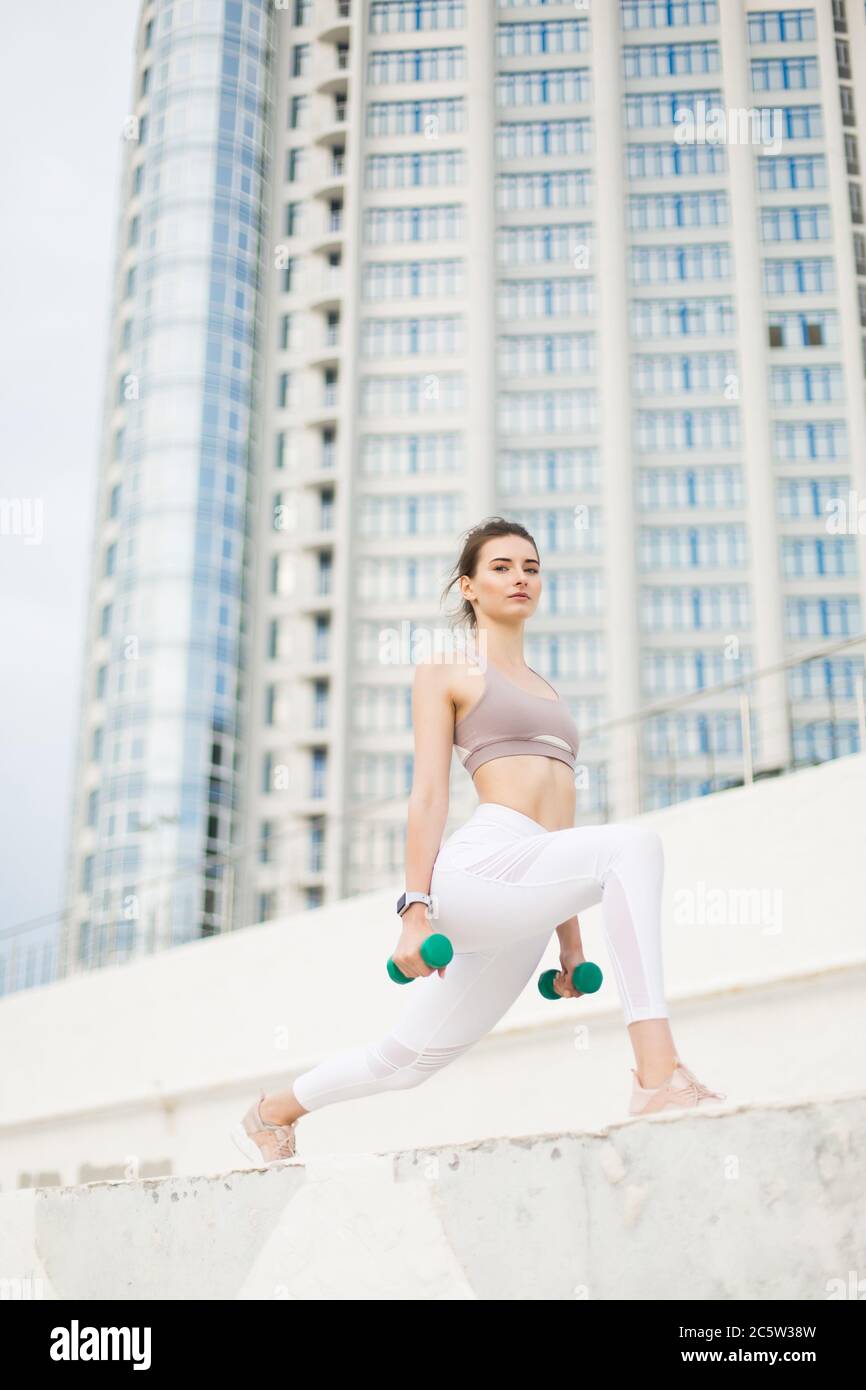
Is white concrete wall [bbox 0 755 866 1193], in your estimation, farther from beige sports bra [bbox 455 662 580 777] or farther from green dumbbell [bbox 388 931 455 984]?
green dumbbell [bbox 388 931 455 984]

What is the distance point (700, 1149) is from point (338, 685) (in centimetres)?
4225

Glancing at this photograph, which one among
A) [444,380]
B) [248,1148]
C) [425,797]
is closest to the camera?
[425,797]

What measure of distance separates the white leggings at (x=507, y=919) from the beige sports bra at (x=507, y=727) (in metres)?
0.14

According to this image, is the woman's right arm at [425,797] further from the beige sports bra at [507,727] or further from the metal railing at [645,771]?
the metal railing at [645,771]

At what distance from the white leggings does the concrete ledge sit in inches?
13.5

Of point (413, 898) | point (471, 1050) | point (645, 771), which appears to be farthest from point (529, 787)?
point (645, 771)

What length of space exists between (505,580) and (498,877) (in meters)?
0.75

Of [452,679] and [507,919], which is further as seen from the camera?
[452,679]

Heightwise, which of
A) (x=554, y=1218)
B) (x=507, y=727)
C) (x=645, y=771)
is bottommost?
(x=554, y=1218)

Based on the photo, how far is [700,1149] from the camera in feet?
8.35

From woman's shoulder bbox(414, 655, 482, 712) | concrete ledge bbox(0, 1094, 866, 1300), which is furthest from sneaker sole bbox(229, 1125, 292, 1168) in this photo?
woman's shoulder bbox(414, 655, 482, 712)

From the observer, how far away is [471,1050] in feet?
30.1

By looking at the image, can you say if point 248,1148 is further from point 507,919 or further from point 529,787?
point 529,787

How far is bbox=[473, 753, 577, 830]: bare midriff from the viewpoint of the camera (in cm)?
319
